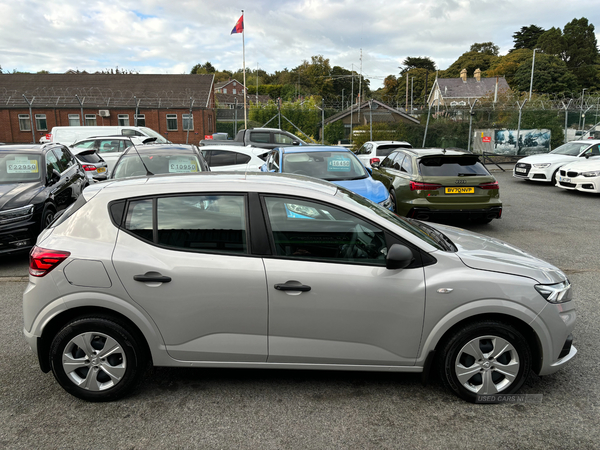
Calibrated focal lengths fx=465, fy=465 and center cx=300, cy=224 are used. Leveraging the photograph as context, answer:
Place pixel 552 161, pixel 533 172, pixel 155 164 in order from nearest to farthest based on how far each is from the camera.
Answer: pixel 155 164 → pixel 552 161 → pixel 533 172

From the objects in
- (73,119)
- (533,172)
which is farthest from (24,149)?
(73,119)

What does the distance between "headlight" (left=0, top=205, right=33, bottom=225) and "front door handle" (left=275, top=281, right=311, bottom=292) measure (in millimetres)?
5266

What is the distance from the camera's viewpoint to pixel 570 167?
1389cm

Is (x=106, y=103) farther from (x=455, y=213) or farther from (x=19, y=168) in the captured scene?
(x=455, y=213)

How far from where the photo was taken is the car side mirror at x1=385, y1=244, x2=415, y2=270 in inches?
121

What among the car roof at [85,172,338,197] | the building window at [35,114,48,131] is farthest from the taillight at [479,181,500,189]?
the building window at [35,114,48,131]

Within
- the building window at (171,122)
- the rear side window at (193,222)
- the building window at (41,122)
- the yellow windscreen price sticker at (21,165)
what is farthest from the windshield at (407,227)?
the building window at (41,122)

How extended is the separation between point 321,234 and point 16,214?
17.8 ft

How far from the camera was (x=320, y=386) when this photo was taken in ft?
11.6

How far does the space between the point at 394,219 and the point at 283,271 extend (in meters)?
1.01

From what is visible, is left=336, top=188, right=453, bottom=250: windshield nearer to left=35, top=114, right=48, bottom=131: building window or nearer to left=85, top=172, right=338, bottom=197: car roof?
left=85, top=172, right=338, bottom=197: car roof

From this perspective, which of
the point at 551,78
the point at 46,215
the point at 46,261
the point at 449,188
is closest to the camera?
the point at 46,261

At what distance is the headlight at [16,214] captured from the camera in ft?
21.5

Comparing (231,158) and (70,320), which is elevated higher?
(231,158)
